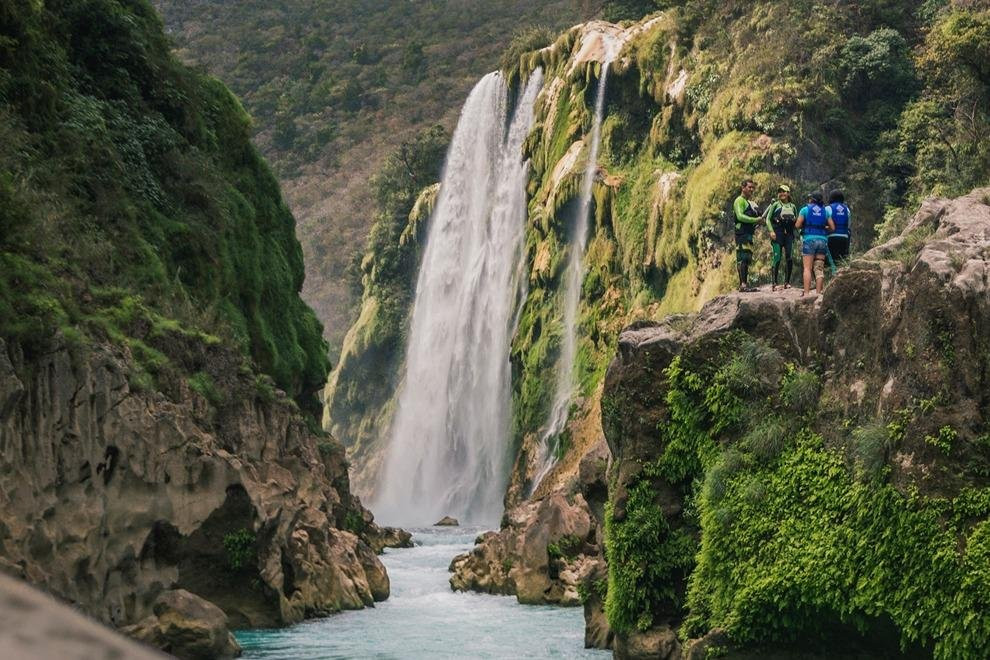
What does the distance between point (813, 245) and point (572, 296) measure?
31668 millimetres

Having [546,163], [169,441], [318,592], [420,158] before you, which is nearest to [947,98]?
[546,163]

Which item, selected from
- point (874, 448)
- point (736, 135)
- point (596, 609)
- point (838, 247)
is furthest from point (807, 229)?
point (736, 135)

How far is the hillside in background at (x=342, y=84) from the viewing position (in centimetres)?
9394

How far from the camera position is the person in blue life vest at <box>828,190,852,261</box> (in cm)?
1595

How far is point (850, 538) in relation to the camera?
1285 centimetres

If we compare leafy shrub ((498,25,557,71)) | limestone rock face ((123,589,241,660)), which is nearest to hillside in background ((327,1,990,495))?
leafy shrub ((498,25,557,71))

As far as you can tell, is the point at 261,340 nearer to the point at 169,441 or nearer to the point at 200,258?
the point at 200,258

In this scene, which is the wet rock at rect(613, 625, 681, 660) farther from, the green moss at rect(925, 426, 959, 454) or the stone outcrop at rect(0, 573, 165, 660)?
the stone outcrop at rect(0, 573, 165, 660)

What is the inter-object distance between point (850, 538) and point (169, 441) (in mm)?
9675

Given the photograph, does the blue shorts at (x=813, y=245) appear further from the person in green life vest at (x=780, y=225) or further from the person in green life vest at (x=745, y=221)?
the person in green life vest at (x=745, y=221)

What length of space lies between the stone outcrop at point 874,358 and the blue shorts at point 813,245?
61 centimetres

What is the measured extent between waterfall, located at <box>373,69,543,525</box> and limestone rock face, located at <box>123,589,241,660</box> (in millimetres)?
32954

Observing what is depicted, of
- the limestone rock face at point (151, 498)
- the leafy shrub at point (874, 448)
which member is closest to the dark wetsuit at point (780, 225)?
the leafy shrub at point (874, 448)

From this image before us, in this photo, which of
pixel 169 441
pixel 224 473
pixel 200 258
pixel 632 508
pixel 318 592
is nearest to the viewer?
pixel 632 508
